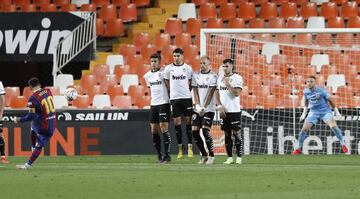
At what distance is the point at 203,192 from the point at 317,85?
39.7 feet

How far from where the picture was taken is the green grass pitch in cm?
1405

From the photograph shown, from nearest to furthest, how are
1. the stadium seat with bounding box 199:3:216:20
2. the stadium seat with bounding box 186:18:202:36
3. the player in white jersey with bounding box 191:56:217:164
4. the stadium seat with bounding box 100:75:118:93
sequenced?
the player in white jersey with bounding box 191:56:217:164 → the stadium seat with bounding box 100:75:118:93 → the stadium seat with bounding box 186:18:202:36 → the stadium seat with bounding box 199:3:216:20

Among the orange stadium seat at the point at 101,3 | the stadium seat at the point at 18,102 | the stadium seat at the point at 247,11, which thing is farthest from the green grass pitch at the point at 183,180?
the orange stadium seat at the point at 101,3

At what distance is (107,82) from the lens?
89.5 feet

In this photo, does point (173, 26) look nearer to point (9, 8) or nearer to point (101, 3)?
point (101, 3)

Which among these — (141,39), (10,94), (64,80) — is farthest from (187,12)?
(10,94)

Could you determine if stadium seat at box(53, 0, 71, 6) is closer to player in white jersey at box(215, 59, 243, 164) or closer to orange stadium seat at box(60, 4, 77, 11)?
orange stadium seat at box(60, 4, 77, 11)

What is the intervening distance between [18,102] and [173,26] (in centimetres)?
448

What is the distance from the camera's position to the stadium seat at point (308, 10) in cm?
2873

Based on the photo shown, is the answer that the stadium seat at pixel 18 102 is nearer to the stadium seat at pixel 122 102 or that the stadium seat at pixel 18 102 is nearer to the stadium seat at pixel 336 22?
the stadium seat at pixel 122 102

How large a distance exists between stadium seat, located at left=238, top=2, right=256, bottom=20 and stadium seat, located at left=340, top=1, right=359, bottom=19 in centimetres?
225

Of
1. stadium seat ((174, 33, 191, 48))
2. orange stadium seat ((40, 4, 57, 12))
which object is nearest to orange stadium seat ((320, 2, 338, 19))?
stadium seat ((174, 33, 191, 48))

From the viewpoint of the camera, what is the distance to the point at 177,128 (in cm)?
2136

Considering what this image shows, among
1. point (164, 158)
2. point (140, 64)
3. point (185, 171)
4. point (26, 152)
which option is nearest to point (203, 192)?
point (185, 171)
